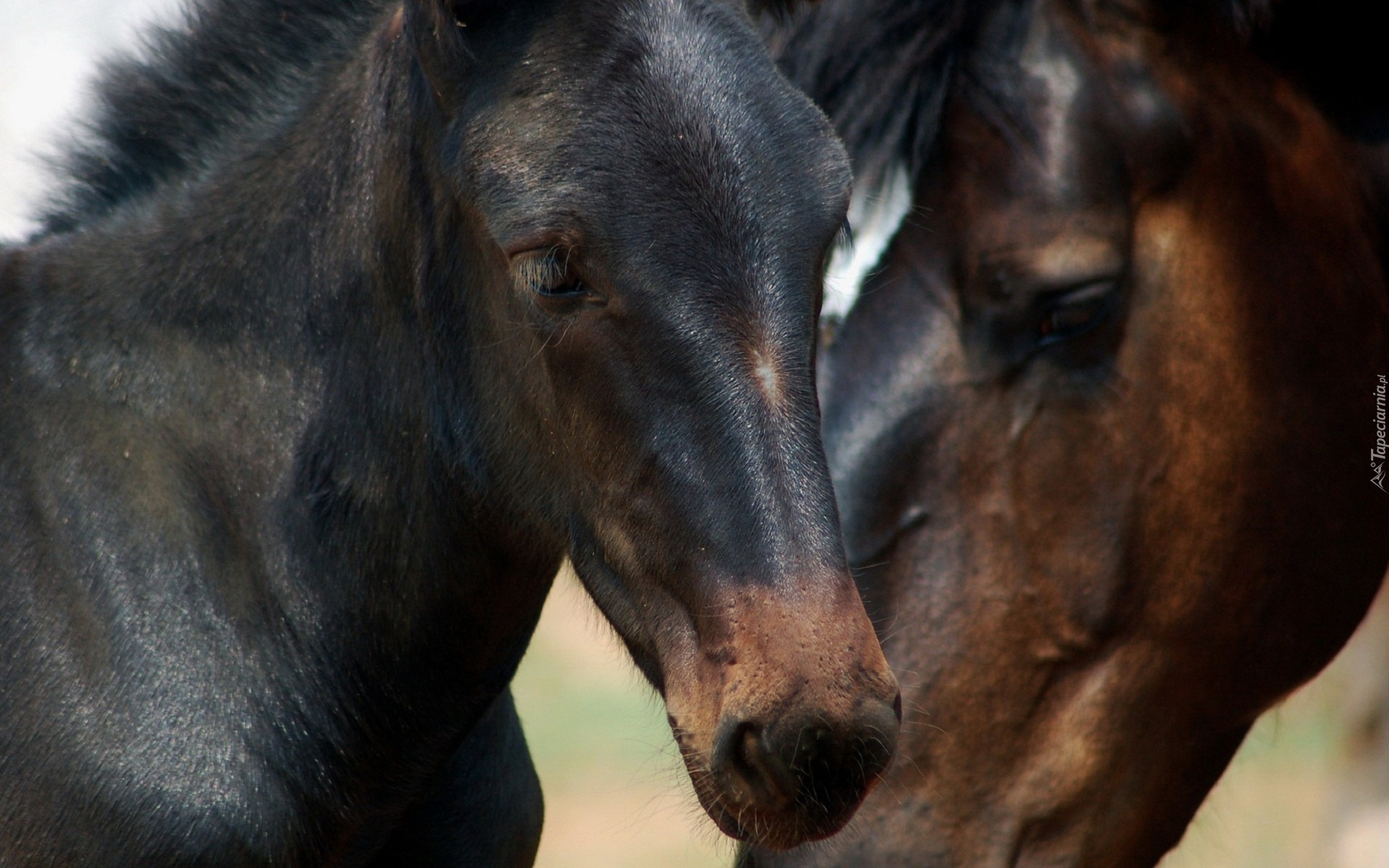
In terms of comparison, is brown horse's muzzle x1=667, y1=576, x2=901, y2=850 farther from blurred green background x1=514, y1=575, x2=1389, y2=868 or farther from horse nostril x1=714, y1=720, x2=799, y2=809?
blurred green background x1=514, y1=575, x2=1389, y2=868

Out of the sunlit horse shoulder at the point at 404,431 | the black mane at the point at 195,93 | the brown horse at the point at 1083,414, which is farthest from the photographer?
the brown horse at the point at 1083,414

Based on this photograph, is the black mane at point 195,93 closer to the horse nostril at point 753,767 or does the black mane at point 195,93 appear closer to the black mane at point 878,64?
the black mane at point 878,64

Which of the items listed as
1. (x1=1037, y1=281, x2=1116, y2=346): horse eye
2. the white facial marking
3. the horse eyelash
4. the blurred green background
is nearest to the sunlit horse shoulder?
the horse eyelash

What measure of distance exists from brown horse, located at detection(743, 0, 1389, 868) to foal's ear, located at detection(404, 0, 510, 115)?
1.05 meters

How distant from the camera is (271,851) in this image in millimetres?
1914

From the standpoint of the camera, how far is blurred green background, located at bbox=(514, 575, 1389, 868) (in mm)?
5047

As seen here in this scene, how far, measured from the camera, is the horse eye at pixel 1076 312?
2688mm

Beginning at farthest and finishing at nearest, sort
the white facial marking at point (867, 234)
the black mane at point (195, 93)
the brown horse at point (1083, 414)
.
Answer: the white facial marking at point (867, 234)
the brown horse at point (1083, 414)
the black mane at point (195, 93)

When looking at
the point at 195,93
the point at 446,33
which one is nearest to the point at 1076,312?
the point at 446,33

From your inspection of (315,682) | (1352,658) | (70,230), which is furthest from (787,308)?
(1352,658)

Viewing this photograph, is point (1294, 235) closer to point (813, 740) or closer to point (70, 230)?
point (813, 740)

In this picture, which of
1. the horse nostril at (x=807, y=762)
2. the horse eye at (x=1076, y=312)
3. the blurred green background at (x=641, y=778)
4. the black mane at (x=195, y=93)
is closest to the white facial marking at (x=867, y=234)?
the horse eye at (x=1076, y=312)

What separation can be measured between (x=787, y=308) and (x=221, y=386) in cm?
89

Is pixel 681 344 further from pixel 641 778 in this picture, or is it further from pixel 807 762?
pixel 641 778
